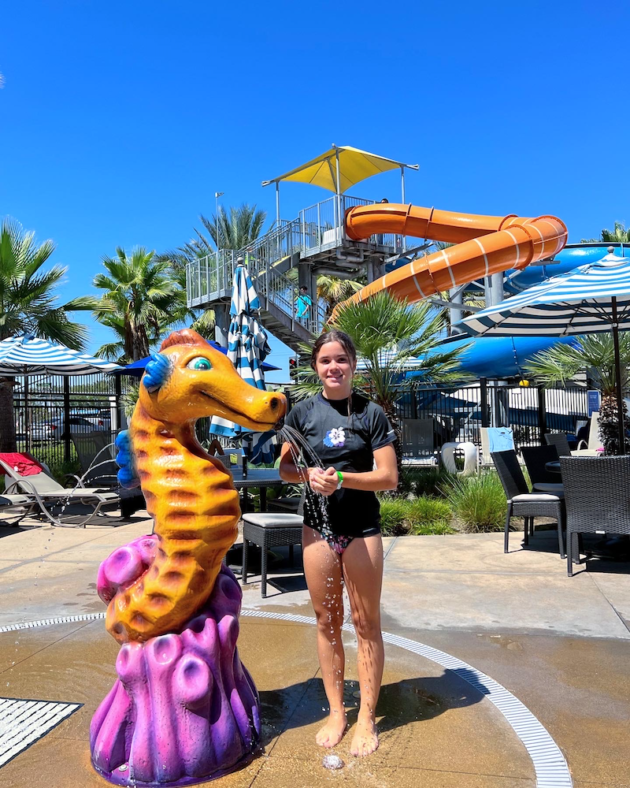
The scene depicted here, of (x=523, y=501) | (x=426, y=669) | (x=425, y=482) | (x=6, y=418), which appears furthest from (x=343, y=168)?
(x=426, y=669)

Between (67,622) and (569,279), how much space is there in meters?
5.45

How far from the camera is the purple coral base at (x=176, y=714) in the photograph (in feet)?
7.48

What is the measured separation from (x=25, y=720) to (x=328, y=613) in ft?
4.81

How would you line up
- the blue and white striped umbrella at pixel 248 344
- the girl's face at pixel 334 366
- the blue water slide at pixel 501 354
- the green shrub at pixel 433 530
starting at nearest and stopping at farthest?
the girl's face at pixel 334 366 → the blue and white striped umbrella at pixel 248 344 → the green shrub at pixel 433 530 → the blue water slide at pixel 501 354

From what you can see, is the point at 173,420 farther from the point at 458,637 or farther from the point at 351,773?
the point at 458,637

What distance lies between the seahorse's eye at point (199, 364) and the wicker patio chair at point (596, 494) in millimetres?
3681

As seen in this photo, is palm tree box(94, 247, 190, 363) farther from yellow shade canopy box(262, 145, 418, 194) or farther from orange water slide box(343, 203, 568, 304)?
orange water slide box(343, 203, 568, 304)

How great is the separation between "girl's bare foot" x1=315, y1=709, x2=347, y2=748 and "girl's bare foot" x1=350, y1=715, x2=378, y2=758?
63 mm

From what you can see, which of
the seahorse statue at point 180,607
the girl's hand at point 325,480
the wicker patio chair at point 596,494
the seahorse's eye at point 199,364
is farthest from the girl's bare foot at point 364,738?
the wicker patio chair at point 596,494

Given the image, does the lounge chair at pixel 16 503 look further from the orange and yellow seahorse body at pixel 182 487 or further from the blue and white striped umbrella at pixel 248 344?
the orange and yellow seahorse body at pixel 182 487

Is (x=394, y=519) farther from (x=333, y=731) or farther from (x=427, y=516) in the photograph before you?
(x=333, y=731)

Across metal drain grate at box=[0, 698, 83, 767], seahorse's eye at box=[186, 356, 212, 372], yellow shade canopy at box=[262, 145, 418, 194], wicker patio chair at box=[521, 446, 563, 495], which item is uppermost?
yellow shade canopy at box=[262, 145, 418, 194]

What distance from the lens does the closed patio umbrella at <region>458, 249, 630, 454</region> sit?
5.89m

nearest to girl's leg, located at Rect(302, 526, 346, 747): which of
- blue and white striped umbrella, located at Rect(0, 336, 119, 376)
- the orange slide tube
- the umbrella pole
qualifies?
the umbrella pole
